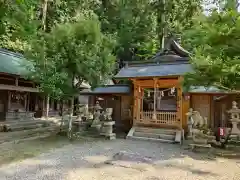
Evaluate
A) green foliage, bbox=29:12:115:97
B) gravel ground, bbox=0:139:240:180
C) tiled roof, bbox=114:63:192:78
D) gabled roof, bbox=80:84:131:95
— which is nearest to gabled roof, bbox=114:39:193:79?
tiled roof, bbox=114:63:192:78

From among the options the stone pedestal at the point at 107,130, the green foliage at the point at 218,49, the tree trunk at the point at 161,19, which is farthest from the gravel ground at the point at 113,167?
the tree trunk at the point at 161,19

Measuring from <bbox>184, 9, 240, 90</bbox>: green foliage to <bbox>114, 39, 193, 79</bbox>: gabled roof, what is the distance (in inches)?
145

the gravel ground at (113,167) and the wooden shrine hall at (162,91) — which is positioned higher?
the wooden shrine hall at (162,91)

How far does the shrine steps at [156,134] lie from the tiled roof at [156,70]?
10.4ft

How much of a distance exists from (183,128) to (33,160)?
29.5 ft

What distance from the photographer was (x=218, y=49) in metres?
8.39

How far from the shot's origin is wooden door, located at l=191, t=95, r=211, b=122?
1404 cm

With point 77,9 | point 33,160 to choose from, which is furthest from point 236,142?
point 77,9

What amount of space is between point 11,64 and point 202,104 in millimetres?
11922

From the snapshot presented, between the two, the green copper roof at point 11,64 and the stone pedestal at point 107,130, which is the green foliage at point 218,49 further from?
the green copper roof at point 11,64

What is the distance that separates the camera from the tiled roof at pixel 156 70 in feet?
43.9

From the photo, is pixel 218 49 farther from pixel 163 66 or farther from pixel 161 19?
pixel 161 19

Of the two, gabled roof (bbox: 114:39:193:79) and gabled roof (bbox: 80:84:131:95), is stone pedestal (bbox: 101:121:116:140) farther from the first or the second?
gabled roof (bbox: 80:84:131:95)

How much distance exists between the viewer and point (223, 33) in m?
7.81
